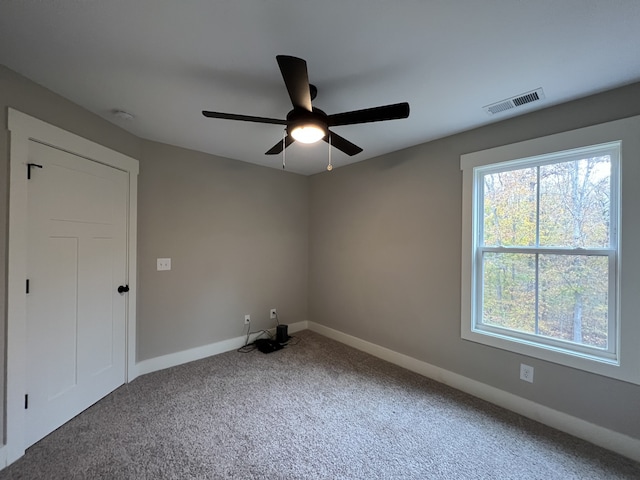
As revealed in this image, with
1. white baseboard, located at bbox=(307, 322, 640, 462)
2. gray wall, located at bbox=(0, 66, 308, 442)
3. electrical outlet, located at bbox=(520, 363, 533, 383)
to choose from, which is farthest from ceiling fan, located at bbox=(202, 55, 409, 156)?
white baseboard, located at bbox=(307, 322, 640, 462)

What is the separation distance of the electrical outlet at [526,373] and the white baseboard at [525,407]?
17 cm

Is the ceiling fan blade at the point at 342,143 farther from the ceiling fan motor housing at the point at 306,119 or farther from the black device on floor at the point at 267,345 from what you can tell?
the black device on floor at the point at 267,345

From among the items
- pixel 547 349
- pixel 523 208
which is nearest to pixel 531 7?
pixel 523 208

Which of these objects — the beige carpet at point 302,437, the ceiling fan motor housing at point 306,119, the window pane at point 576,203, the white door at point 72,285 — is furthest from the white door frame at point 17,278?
the window pane at point 576,203

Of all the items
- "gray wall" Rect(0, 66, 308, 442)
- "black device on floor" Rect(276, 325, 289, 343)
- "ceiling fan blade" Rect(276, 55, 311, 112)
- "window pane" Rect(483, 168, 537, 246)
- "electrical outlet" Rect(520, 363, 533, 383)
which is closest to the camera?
"ceiling fan blade" Rect(276, 55, 311, 112)

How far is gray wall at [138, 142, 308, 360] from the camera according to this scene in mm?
2840

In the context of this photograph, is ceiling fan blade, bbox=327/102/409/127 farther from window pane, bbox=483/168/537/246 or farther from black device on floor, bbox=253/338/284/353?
black device on floor, bbox=253/338/284/353

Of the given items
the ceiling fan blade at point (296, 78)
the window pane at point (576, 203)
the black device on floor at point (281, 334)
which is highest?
the ceiling fan blade at point (296, 78)

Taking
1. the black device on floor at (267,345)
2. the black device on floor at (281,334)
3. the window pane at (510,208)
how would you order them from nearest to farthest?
the window pane at (510,208)
the black device on floor at (267,345)
the black device on floor at (281,334)

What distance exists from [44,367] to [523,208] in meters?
3.83

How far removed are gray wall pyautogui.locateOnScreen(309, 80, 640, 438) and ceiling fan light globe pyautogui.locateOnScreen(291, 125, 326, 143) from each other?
1.55 metres

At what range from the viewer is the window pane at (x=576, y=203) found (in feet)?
6.31

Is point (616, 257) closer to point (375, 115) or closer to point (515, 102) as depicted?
point (515, 102)

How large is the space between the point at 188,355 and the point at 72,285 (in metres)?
1.43
